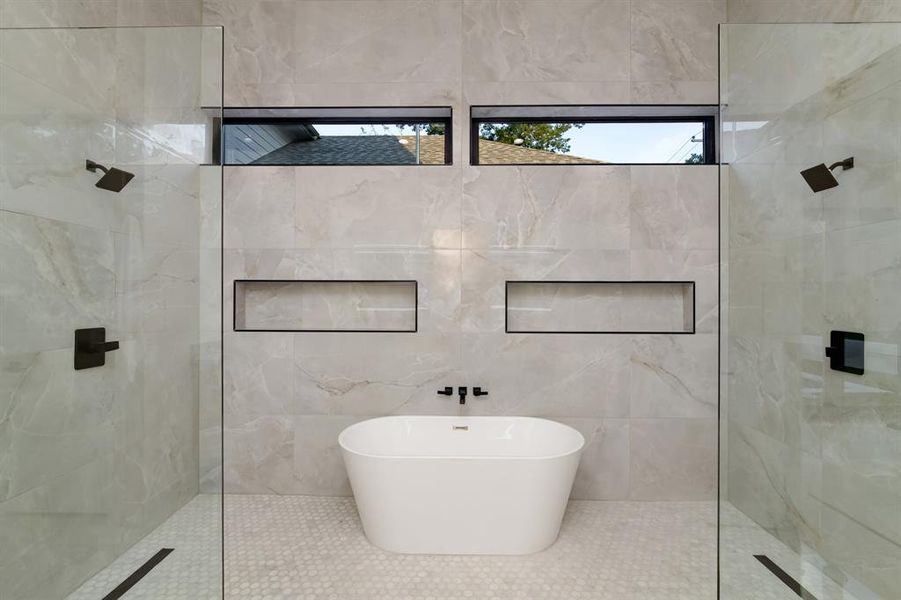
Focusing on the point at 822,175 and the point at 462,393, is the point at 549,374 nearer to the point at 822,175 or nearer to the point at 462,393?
the point at 462,393

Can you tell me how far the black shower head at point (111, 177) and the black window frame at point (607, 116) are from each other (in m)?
1.81

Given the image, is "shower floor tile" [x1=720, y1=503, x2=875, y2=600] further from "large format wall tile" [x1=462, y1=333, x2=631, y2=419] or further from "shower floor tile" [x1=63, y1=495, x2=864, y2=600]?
"large format wall tile" [x1=462, y1=333, x2=631, y2=419]

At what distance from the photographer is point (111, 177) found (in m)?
1.13

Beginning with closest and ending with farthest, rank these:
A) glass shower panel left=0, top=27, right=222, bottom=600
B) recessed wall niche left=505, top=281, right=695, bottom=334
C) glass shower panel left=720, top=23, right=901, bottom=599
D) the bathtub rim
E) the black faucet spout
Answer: glass shower panel left=0, top=27, right=222, bottom=600 < glass shower panel left=720, top=23, right=901, bottom=599 < the bathtub rim < the black faucet spout < recessed wall niche left=505, top=281, right=695, bottom=334

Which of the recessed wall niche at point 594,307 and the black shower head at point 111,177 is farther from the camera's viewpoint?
the recessed wall niche at point 594,307

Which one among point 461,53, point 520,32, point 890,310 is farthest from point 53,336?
point 520,32

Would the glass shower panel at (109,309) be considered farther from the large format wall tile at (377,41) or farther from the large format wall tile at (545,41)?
the large format wall tile at (545,41)

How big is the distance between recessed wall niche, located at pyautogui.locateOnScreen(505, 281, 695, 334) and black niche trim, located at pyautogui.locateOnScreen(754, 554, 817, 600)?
153 cm

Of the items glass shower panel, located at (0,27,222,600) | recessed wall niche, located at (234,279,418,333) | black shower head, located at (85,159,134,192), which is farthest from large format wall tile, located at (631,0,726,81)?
black shower head, located at (85,159,134,192)

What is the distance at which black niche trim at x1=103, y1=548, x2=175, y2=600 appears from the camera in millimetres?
1159

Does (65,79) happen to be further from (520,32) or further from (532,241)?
(520,32)

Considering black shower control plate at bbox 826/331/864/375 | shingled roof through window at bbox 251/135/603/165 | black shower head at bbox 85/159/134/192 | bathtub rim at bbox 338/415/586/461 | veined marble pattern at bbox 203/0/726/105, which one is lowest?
bathtub rim at bbox 338/415/586/461

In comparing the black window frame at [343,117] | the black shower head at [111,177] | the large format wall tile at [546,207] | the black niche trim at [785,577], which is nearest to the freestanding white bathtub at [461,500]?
the black niche trim at [785,577]

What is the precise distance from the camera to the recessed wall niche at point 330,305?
9.02ft
